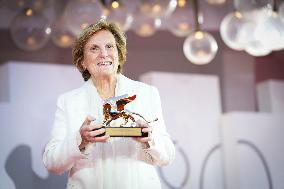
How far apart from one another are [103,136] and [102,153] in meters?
0.24

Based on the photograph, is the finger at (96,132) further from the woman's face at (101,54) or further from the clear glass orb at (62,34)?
the clear glass orb at (62,34)

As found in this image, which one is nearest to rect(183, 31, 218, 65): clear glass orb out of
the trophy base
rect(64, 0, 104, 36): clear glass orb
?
rect(64, 0, 104, 36): clear glass orb

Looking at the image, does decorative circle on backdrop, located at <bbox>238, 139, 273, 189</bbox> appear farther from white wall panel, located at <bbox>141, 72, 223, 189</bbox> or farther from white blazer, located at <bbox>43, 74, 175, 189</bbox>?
white blazer, located at <bbox>43, 74, 175, 189</bbox>

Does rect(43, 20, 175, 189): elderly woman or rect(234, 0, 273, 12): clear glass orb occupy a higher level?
rect(234, 0, 273, 12): clear glass orb

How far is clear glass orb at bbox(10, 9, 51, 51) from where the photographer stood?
10.9 feet

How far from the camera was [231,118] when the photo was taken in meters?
4.96

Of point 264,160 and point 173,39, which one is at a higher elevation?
point 173,39

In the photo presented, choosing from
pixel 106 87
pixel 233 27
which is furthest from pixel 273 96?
pixel 106 87

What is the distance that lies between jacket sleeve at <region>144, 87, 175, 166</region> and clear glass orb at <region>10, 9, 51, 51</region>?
1.26 m

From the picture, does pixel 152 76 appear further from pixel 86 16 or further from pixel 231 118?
pixel 86 16

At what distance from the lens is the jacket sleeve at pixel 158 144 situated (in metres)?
2.20

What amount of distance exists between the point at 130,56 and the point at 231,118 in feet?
4.84

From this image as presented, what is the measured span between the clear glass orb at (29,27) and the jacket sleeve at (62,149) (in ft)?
3.72

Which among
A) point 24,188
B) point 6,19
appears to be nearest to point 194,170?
point 24,188
